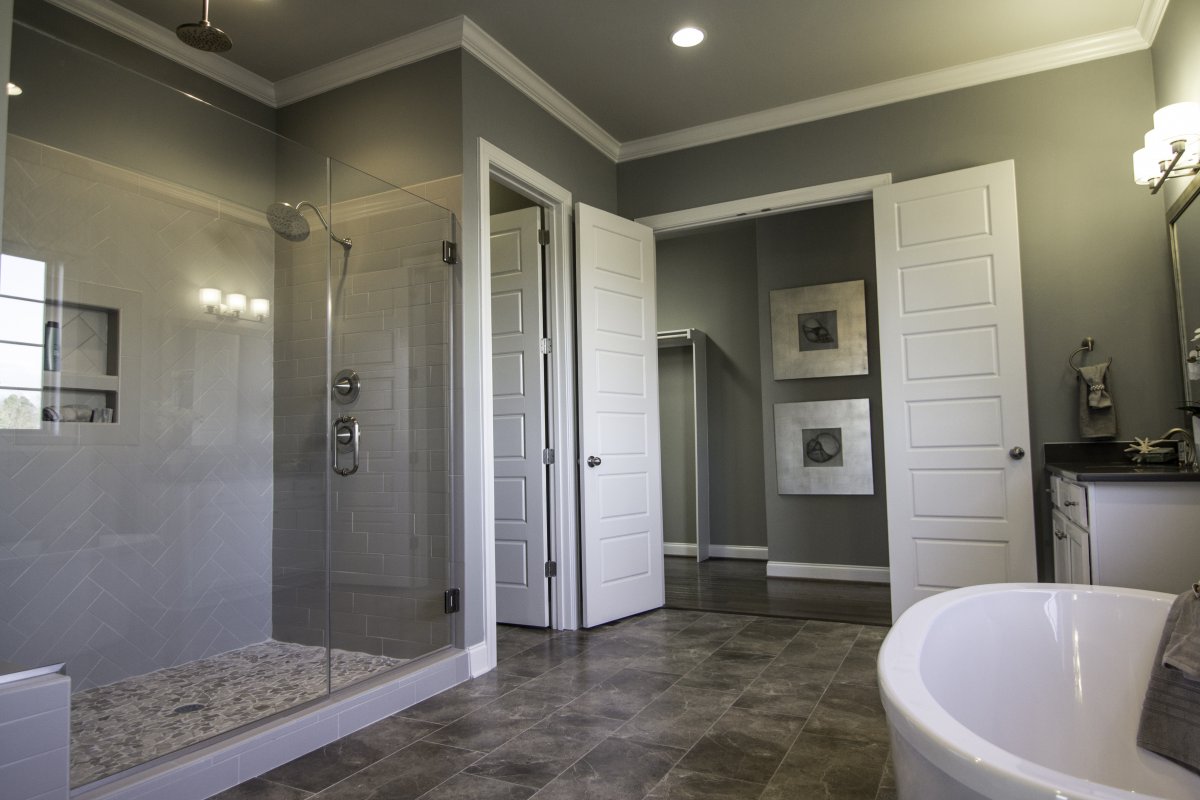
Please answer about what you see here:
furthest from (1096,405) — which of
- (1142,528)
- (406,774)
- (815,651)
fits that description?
(406,774)

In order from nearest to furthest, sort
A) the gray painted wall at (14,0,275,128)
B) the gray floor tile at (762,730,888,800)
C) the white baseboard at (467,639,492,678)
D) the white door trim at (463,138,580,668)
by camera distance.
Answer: the gray floor tile at (762,730,888,800) < the gray painted wall at (14,0,275,128) < the white baseboard at (467,639,492,678) < the white door trim at (463,138,580,668)

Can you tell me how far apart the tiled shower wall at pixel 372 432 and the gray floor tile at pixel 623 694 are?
2.35ft

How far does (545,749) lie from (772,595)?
2706mm

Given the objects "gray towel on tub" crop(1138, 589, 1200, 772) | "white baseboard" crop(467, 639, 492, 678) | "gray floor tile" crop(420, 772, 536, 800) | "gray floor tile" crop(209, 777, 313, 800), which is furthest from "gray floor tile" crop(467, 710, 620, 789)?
"gray towel on tub" crop(1138, 589, 1200, 772)

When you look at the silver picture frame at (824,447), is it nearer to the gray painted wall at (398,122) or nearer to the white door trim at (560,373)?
the white door trim at (560,373)

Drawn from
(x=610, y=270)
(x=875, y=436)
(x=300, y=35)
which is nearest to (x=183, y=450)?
(x=300, y=35)

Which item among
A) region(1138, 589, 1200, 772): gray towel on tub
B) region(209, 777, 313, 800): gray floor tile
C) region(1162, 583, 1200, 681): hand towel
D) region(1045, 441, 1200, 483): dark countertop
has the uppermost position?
region(1045, 441, 1200, 483): dark countertop

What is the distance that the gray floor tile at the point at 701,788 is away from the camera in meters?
2.08

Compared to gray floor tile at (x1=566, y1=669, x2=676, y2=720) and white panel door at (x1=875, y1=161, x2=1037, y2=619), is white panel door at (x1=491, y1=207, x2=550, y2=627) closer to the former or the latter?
gray floor tile at (x1=566, y1=669, x2=676, y2=720)

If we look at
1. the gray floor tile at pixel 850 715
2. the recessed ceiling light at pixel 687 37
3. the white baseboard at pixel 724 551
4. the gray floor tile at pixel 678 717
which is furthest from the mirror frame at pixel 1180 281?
the white baseboard at pixel 724 551

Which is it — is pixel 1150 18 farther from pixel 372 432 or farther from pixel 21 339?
pixel 21 339

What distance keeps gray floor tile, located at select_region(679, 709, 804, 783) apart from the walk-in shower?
50.3 inches

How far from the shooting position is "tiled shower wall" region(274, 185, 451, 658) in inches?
116

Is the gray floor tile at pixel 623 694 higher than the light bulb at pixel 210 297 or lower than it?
lower
